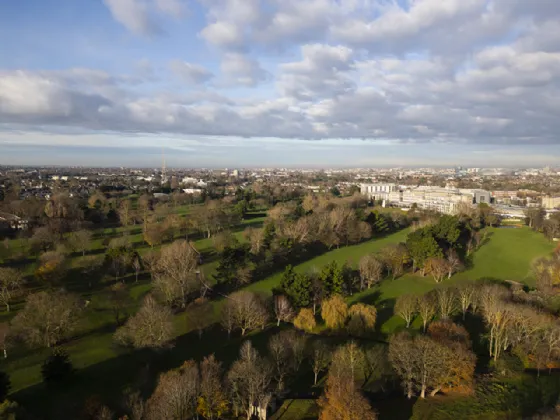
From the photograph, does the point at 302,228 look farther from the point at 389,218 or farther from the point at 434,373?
the point at 434,373

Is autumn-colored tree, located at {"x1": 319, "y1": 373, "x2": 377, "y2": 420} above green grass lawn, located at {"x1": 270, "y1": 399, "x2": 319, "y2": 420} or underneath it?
above

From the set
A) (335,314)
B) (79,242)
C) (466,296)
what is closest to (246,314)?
(335,314)

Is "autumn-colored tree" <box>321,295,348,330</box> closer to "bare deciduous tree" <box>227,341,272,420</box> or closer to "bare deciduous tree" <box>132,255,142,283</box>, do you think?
"bare deciduous tree" <box>227,341,272,420</box>

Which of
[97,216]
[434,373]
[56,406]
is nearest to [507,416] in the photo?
[434,373]

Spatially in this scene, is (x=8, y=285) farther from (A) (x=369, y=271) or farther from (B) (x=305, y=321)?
(A) (x=369, y=271)

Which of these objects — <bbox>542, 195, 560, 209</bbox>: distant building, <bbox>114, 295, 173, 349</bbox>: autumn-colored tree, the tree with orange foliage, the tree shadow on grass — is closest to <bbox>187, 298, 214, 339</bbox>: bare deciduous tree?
the tree shadow on grass

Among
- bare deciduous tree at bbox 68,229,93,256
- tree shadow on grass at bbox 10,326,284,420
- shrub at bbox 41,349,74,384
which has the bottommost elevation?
tree shadow on grass at bbox 10,326,284,420

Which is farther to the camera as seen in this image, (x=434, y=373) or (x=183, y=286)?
(x=183, y=286)
